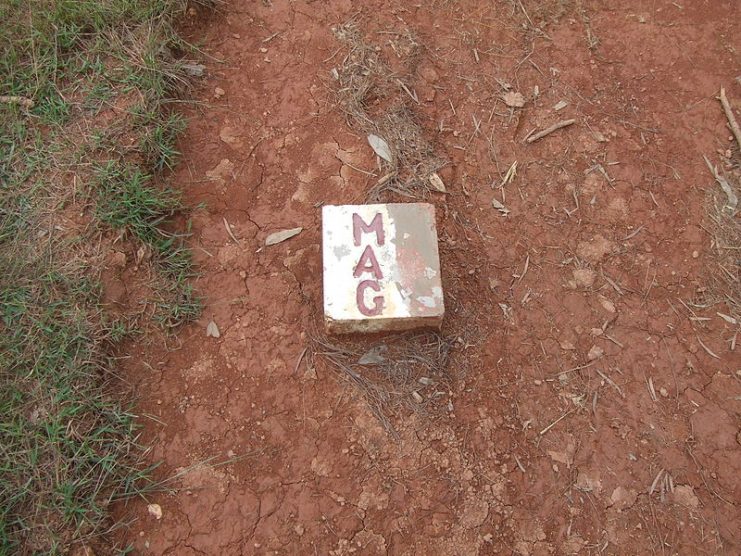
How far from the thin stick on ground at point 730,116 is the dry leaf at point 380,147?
162cm

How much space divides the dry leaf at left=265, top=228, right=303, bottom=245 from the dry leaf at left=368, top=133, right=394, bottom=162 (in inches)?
19.4

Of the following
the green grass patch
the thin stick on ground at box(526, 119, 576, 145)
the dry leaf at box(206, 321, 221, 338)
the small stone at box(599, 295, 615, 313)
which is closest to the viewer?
the green grass patch

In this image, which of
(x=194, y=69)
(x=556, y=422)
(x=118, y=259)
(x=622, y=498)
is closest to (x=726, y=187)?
(x=556, y=422)

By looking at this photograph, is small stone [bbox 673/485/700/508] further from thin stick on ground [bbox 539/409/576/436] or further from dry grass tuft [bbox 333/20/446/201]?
dry grass tuft [bbox 333/20/446/201]

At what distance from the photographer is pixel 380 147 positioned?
2.69 m

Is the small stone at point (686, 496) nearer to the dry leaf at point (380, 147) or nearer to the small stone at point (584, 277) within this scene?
the small stone at point (584, 277)

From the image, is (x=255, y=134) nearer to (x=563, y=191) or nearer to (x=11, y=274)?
(x=11, y=274)

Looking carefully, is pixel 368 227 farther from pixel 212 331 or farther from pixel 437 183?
pixel 212 331

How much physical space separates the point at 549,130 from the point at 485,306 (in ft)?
3.09

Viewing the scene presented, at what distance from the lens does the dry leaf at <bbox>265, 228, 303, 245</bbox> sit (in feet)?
8.31

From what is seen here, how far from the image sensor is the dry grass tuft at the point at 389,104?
264 centimetres

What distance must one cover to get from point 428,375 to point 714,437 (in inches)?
42.1

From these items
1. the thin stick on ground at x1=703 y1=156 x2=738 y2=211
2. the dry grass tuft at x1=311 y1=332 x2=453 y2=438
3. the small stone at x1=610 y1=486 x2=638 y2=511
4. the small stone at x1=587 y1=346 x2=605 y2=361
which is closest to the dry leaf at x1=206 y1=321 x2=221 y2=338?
the dry grass tuft at x1=311 y1=332 x2=453 y2=438

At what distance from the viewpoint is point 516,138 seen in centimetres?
281
